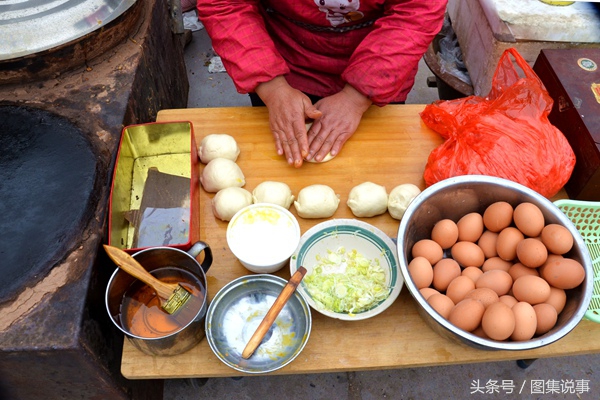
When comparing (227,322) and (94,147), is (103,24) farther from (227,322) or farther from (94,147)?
(227,322)

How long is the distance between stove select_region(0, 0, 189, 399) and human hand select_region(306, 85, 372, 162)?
0.86 meters

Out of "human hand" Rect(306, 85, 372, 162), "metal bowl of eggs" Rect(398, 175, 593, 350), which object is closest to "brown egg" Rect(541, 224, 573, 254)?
"metal bowl of eggs" Rect(398, 175, 593, 350)

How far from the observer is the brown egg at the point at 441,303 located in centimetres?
132

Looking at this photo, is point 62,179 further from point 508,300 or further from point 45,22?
point 508,300

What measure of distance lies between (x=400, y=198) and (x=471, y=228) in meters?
0.29

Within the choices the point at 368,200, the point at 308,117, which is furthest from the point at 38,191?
the point at 368,200

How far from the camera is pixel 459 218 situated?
5.28ft

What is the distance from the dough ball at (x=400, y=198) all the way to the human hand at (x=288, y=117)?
431mm

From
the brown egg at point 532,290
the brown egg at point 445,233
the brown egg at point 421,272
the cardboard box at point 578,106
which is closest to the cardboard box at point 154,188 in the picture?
the brown egg at point 421,272

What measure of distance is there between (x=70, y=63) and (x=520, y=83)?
2070 millimetres

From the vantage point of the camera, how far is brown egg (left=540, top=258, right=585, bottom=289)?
4.26 ft

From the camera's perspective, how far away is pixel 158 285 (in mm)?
1390

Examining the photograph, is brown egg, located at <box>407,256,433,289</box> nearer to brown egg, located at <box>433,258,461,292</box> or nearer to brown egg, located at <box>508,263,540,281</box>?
brown egg, located at <box>433,258,461,292</box>

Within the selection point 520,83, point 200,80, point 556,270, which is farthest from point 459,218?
point 200,80
